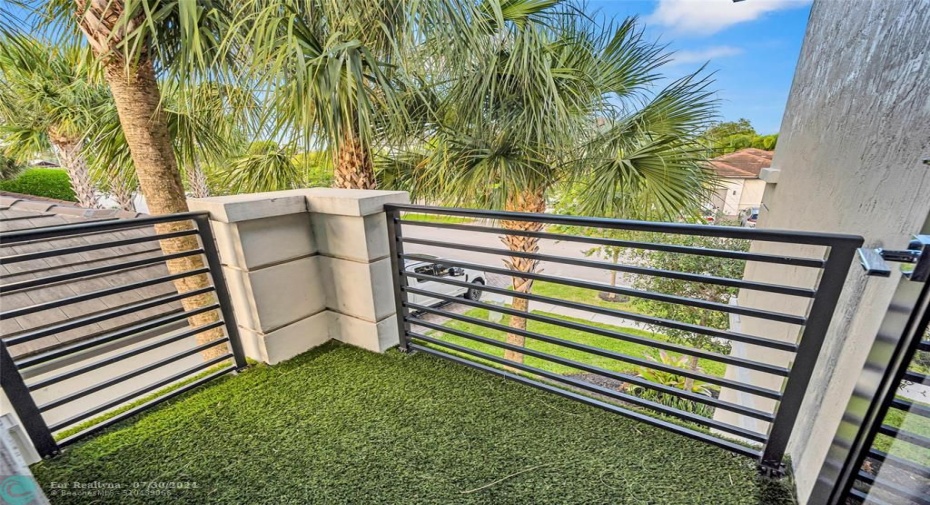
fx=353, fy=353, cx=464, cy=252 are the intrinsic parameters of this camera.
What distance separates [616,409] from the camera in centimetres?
183

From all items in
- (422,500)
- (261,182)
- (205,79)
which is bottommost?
(422,500)

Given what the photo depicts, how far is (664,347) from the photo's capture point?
1635 millimetres

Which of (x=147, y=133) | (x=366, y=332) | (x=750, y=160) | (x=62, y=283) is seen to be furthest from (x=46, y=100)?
(x=750, y=160)

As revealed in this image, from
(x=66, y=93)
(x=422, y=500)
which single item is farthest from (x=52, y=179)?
(x=422, y=500)

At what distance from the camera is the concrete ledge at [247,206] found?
1951 millimetres

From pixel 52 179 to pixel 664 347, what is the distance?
21.6 m

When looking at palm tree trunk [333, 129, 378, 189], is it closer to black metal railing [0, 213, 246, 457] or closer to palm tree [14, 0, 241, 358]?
palm tree [14, 0, 241, 358]

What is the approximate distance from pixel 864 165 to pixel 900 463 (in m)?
1.24

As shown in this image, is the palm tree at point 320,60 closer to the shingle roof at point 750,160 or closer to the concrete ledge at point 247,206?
the concrete ledge at point 247,206

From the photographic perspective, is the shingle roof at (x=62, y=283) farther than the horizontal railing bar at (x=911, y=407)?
Yes

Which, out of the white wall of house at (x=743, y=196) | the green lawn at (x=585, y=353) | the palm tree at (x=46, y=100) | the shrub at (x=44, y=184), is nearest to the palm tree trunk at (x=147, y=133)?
the palm tree at (x=46, y=100)

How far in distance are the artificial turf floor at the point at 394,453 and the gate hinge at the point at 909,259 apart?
105 cm

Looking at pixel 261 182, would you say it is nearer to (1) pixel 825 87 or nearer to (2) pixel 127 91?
(2) pixel 127 91

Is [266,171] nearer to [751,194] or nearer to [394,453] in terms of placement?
[394,453]
